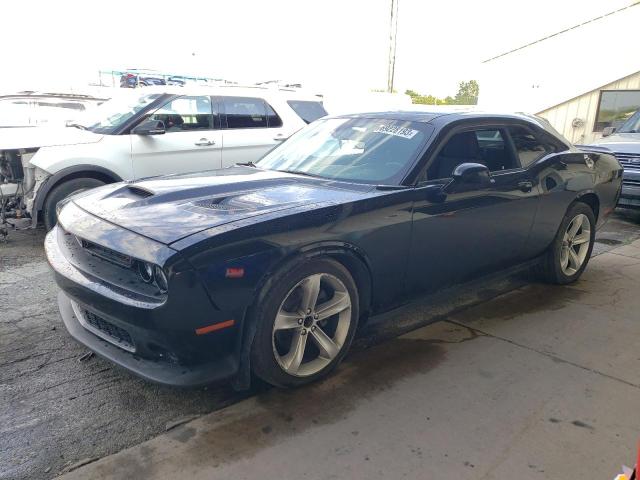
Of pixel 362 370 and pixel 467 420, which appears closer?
pixel 467 420

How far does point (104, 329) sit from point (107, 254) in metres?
0.42

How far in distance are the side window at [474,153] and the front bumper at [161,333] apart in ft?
5.96

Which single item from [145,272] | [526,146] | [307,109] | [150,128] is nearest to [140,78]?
[307,109]

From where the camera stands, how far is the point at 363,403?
292 cm

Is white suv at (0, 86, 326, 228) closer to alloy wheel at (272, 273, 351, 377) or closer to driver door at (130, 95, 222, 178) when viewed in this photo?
driver door at (130, 95, 222, 178)

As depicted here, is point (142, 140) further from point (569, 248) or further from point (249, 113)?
point (569, 248)

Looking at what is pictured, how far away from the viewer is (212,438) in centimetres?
259

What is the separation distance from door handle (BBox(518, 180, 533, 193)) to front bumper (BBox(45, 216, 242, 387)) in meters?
2.63

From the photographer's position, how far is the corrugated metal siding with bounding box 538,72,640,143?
14.8 meters

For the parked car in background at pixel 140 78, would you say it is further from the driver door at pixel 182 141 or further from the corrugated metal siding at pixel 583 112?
the driver door at pixel 182 141

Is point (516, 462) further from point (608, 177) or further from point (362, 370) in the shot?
point (608, 177)

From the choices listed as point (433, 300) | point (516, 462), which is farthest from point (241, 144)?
point (516, 462)

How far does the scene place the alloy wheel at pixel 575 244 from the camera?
4852 millimetres

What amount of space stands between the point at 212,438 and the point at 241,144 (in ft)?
16.7
